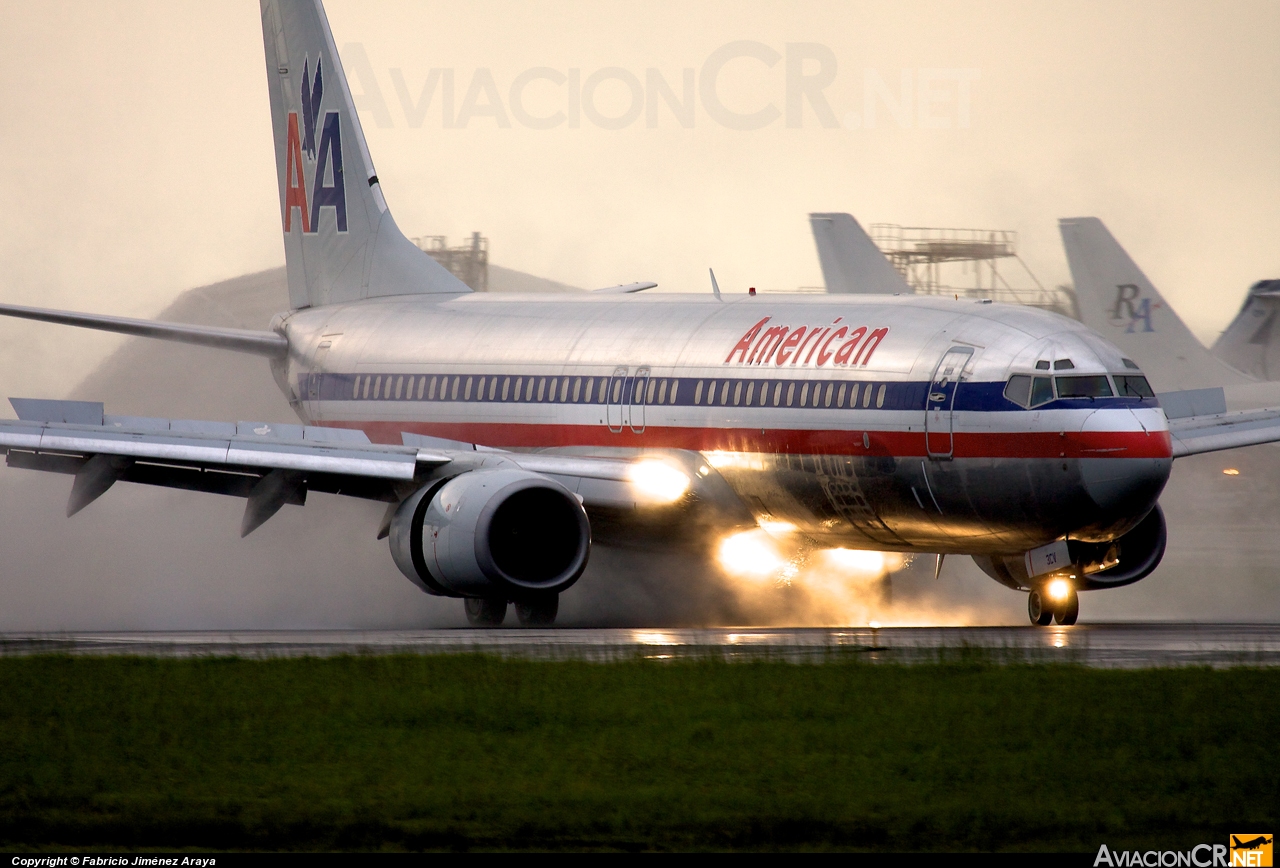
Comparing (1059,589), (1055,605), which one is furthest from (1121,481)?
(1055,605)

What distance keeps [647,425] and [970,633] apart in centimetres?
536

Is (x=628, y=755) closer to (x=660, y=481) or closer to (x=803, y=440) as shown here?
(x=803, y=440)

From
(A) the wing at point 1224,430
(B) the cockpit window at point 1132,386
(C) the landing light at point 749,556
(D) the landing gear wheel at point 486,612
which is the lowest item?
(D) the landing gear wheel at point 486,612

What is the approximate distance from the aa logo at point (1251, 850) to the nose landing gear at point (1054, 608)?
1231cm

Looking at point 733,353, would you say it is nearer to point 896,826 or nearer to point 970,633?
point 970,633

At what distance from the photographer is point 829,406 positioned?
68.3 ft

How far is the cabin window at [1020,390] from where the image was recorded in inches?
754

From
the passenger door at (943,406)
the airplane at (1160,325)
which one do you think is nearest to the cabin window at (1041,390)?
the passenger door at (943,406)

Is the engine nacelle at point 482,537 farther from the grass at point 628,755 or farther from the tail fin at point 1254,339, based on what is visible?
the tail fin at point 1254,339

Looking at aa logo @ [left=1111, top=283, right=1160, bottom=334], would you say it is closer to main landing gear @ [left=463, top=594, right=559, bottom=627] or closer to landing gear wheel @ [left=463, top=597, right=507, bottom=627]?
main landing gear @ [left=463, top=594, right=559, bottom=627]

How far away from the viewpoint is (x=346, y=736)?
467 inches

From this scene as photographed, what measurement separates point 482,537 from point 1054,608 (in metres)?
6.66

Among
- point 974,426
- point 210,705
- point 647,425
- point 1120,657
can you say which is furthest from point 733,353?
point 210,705

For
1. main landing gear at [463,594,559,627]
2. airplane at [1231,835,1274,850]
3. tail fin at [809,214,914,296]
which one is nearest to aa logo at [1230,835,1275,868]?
airplane at [1231,835,1274,850]
